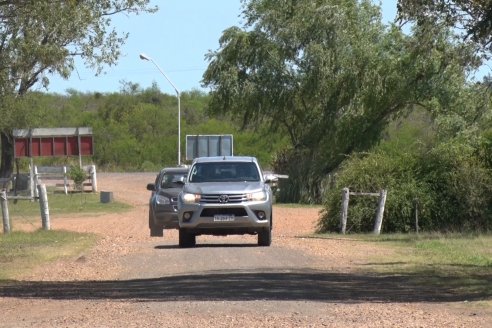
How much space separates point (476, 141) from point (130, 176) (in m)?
49.2

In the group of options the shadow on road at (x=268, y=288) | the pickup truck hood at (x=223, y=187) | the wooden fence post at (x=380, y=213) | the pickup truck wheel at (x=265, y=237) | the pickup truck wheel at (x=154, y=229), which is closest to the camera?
the shadow on road at (x=268, y=288)

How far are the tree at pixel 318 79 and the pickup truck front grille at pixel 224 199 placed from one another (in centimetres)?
2192

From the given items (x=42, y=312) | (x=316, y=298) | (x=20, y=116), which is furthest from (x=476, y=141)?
(x=20, y=116)

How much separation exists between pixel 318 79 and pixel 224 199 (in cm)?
2515

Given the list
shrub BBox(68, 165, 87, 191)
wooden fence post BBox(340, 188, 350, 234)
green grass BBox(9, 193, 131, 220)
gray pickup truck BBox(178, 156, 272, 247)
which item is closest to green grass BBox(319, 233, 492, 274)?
wooden fence post BBox(340, 188, 350, 234)

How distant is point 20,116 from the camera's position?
49.1 m

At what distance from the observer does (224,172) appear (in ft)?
70.2

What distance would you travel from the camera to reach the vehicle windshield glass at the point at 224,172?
69.7ft

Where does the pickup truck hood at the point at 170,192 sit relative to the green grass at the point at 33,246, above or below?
above

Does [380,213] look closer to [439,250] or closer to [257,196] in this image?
[439,250]

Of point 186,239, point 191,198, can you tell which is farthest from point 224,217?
point 186,239

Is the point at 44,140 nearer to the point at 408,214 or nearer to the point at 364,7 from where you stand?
the point at 364,7

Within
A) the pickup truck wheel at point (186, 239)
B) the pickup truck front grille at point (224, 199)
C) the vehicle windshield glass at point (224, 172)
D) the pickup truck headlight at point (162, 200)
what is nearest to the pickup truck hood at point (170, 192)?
the pickup truck headlight at point (162, 200)

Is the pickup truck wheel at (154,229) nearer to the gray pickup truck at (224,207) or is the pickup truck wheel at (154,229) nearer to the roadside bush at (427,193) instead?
the gray pickup truck at (224,207)
